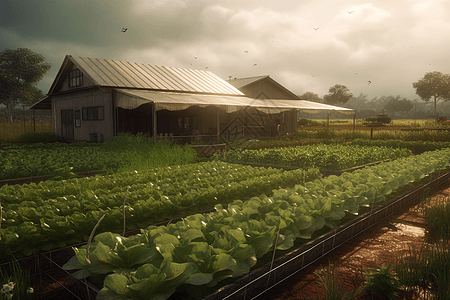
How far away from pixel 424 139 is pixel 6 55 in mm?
60338

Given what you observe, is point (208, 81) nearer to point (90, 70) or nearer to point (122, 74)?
point (122, 74)

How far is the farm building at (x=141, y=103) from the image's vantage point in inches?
693

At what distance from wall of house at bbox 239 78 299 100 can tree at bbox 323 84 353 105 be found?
315ft

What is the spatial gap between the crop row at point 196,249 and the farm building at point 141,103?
446 inches

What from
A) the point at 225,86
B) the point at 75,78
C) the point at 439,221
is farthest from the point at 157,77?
the point at 439,221

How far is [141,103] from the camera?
15.2m

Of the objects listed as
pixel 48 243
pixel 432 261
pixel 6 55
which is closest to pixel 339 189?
pixel 432 261

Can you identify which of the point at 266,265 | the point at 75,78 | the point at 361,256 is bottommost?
the point at 361,256

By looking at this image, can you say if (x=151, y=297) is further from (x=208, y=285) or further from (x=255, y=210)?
(x=255, y=210)

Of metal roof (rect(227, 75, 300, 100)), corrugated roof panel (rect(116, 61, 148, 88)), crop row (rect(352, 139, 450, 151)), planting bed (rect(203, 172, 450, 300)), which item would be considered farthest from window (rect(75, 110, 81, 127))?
planting bed (rect(203, 172, 450, 300))

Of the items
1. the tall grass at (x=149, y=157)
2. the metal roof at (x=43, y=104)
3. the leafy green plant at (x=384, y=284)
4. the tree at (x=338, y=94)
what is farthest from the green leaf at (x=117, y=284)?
the tree at (x=338, y=94)

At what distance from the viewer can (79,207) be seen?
4.36m

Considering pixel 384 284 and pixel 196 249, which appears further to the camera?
pixel 384 284

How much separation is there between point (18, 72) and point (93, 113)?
43844 millimetres
